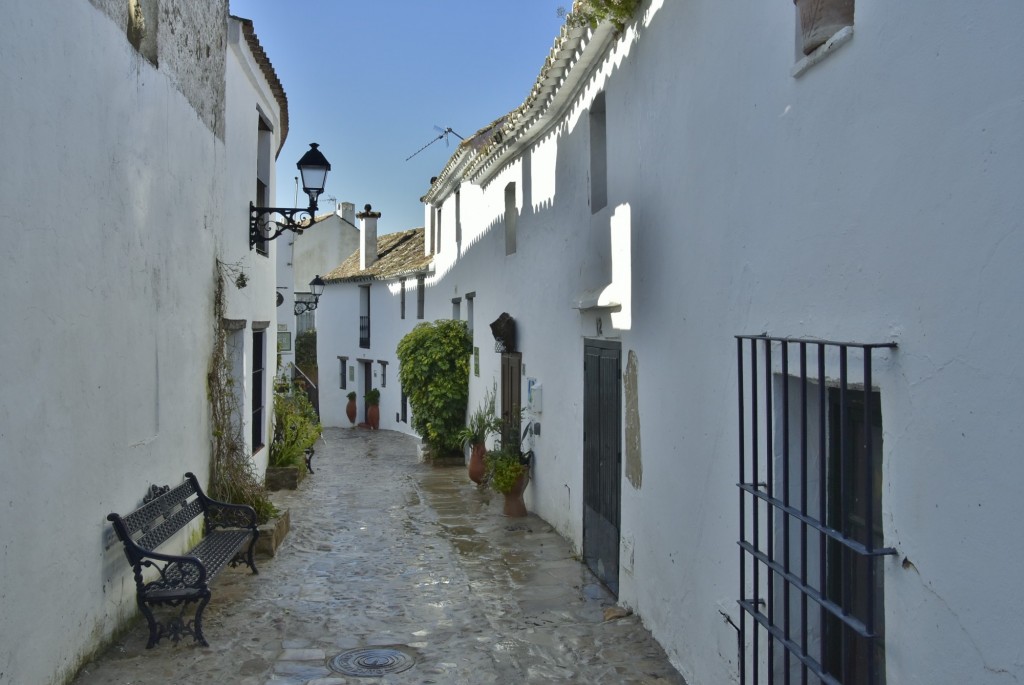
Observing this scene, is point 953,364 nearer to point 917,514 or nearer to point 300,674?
point 917,514

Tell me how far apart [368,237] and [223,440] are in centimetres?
1998

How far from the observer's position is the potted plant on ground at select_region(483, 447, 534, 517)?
10.5m

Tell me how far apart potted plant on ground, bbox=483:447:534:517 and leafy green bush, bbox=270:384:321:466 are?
3.80 metres

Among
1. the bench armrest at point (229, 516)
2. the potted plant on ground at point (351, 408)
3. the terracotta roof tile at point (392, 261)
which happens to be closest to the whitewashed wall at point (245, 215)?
the bench armrest at point (229, 516)

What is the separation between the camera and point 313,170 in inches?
396

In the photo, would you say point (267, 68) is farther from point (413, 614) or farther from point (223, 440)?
point (413, 614)

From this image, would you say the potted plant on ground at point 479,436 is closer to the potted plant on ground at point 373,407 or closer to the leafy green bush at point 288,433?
the leafy green bush at point 288,433

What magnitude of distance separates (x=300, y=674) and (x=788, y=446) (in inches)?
137

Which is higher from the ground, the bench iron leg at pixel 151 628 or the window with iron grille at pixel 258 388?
the window with iron grille at pixel 258 388

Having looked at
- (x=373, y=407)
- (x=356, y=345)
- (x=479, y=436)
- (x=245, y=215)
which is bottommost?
(x=373, y=407)

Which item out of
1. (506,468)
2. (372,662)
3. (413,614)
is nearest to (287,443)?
(506,468)

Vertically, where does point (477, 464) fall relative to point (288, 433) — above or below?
below

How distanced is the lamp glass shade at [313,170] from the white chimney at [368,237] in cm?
1800

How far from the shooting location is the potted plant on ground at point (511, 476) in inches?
413
